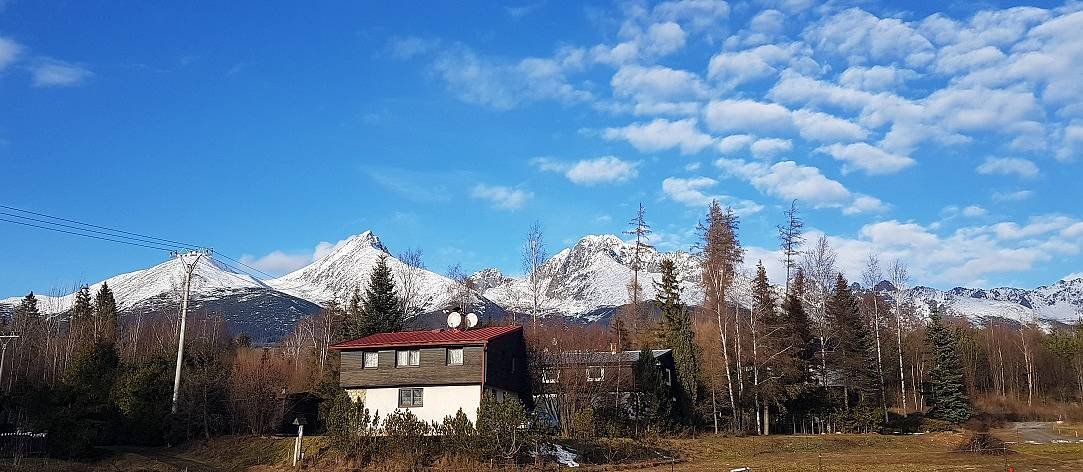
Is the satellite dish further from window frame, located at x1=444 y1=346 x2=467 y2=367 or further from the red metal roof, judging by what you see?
window frame, located at x1=444 y1=346 x2=467 y2=367

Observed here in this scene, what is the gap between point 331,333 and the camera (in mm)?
66562

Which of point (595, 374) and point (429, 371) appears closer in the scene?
point (429, 371)

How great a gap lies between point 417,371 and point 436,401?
6.12 feet

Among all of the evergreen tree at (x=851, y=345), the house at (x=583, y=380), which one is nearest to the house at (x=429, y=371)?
the house at (x=583, y=380)

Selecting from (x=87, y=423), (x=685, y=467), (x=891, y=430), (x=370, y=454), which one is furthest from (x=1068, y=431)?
(x=87, y=423)

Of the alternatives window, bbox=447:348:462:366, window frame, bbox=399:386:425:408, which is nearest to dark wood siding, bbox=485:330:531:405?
window, bbox=447:348:462:366

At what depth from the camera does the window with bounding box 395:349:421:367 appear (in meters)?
42.8

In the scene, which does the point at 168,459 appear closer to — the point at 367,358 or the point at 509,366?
A: the point at 367,358

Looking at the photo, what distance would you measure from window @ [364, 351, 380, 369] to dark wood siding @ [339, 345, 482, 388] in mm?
213

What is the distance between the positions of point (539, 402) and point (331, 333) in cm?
2606

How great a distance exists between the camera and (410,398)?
4244 centimetres

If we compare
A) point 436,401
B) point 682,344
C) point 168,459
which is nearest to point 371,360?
A: point 436,401

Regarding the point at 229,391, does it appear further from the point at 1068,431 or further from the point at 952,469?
the point at 1068,431

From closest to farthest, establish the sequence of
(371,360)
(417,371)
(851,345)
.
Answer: (417,371)
(371,360)
(851,345)
